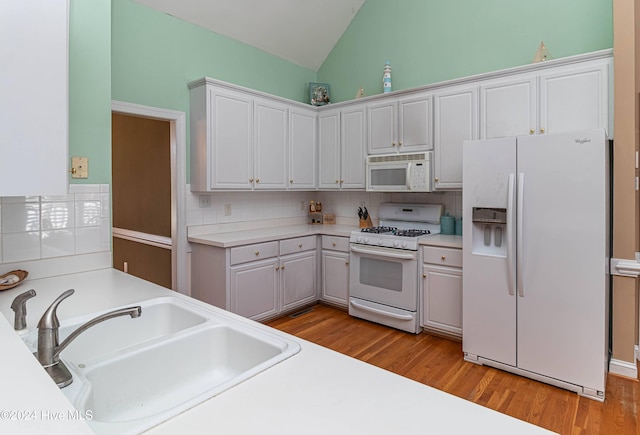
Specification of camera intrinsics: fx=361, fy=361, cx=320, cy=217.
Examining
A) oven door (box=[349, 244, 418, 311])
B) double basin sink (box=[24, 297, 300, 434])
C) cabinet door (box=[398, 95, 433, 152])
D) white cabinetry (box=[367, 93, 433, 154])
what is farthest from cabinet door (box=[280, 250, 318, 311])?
double basin sink (box=[24, 297, 300, 434])

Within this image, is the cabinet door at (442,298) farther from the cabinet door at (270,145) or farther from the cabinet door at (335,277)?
the cabinet door at (270,145)

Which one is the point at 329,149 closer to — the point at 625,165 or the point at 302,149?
the point at 302,149

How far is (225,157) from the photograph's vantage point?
340 cm

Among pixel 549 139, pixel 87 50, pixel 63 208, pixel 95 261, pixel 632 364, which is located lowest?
pixel 632 364

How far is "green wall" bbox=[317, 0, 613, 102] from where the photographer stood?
3004mm

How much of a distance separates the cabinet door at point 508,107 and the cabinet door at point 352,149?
1263 millimetres

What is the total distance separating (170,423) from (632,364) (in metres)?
3.14

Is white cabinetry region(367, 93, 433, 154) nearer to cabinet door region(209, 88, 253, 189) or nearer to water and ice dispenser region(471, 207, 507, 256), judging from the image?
water and ice dispenser region(471, 207, 507, 256)

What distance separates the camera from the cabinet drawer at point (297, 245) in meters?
3.63

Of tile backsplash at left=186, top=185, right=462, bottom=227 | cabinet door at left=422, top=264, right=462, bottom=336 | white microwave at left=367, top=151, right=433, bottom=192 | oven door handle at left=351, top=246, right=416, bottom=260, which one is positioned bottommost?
cabinet door at left=422, top=264, right=462, bottom=336

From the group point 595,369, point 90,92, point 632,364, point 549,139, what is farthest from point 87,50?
point 632,364

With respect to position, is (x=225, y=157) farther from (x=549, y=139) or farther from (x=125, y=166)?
(x=549, y=139)

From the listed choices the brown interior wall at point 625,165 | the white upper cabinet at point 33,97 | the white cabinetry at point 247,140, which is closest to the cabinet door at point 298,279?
the white cabinetry at point 247,140

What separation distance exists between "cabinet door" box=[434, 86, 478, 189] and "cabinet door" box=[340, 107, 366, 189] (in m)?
0.85
